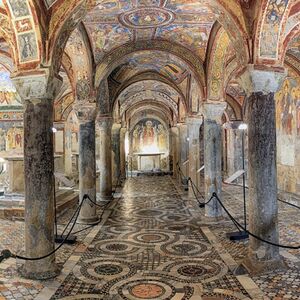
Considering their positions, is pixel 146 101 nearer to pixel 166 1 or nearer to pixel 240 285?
pixel 166 1

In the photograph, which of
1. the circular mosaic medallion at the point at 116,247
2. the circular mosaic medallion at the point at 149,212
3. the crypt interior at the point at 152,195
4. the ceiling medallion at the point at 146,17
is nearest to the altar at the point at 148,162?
the crypt interior at the point at 152,195

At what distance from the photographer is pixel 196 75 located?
11984mm

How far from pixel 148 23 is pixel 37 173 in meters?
6.37

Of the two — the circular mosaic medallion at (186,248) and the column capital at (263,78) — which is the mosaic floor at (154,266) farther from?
the column capital at (263,78)

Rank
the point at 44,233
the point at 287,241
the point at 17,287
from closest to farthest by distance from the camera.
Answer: the point at 17,287, the point at 44,233, the point at 287,241

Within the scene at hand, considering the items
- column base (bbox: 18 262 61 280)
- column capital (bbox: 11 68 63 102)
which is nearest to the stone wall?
column capital (bbox: 11 68 63 102)

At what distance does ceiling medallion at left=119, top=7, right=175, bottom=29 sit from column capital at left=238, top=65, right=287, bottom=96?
4.14m

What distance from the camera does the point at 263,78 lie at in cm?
634

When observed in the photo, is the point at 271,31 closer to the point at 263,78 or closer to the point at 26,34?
the point at 263,78

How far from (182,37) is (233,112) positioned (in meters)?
11.8

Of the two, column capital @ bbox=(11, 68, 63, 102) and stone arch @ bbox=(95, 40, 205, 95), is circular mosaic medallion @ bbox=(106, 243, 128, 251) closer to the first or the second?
column capital @ bbox=(11, 68, 63, 102)

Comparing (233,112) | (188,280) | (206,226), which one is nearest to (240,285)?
(188,280)

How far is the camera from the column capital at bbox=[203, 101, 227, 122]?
1123 centimetres

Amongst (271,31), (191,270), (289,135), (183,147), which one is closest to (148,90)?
(183,147)
